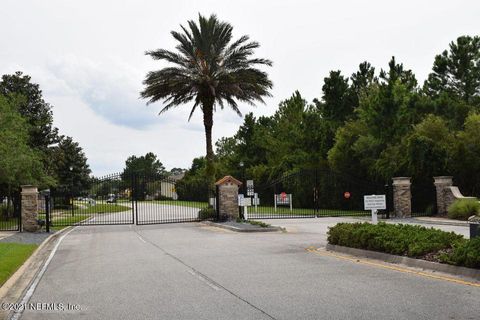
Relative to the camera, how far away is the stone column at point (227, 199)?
98.2 ft

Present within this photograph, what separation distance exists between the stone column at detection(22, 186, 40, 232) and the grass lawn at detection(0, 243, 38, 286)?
22.7 ft

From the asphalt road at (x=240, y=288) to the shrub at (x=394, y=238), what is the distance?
3.20 ft

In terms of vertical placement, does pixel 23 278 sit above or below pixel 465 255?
below

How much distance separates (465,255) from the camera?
10570 millimetres

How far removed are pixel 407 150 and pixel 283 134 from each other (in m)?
25.2

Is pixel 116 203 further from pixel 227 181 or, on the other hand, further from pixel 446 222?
pixel 446 222

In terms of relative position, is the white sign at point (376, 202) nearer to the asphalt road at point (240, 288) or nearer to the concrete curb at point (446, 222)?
the concrete curb at point (446, 222)

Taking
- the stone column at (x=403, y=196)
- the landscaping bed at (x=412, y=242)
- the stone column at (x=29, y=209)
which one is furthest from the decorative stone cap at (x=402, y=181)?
the stone column at (x=29, y=209)

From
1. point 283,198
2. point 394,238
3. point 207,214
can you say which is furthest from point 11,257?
point 283,198

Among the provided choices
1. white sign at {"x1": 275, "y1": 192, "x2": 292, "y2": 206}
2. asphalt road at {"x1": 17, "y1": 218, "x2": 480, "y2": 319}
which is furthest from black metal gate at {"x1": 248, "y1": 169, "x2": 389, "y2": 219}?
asphalt road at {"x1": 17, "y1": 218, "x2": 480, "y2": 319}

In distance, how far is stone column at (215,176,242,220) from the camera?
2992 centimetres

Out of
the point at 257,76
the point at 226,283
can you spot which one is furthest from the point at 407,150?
the point at 226,283

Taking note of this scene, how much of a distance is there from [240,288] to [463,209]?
64.6 ft

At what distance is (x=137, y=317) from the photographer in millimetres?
7855
